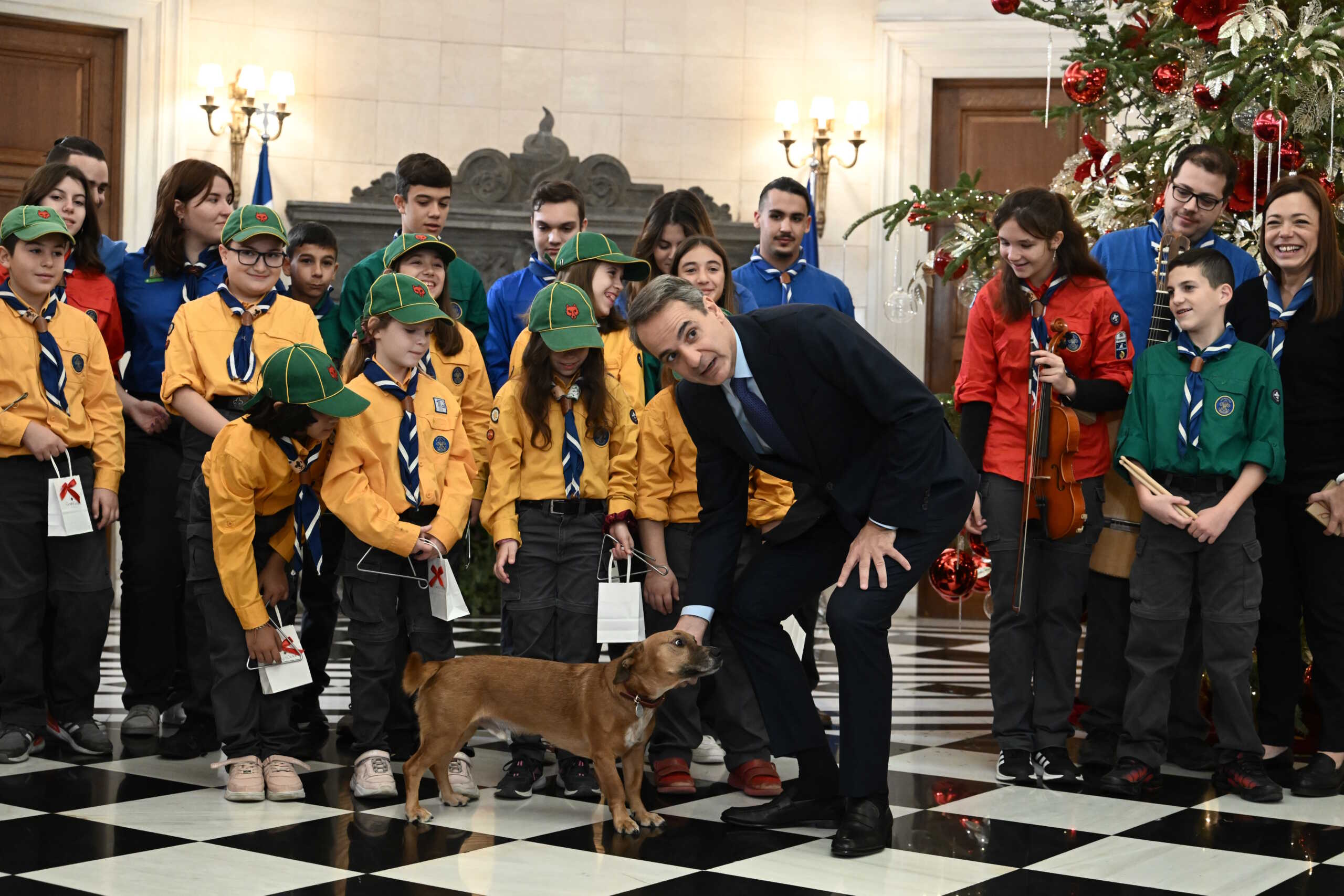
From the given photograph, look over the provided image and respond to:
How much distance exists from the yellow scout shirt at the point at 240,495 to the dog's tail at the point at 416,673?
0.40 metres

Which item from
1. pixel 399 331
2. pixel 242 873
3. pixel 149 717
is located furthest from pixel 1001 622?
pixel 149 717

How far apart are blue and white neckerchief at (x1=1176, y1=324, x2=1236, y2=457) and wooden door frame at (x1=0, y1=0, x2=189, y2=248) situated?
6.14 meters

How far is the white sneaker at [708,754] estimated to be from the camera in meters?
4.07

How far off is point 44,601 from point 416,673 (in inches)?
50.3

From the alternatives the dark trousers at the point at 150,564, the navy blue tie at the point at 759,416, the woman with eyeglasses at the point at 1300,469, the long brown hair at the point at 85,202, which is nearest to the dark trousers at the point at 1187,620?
the woman with eyeglasses at the point at 1300,469

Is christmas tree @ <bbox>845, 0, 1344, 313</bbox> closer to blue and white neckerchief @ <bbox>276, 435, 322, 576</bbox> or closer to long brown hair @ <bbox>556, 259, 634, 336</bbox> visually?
long brown hair @ <bbox>556, 259, 634, 336</bbox>

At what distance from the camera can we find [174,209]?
4.20 metres

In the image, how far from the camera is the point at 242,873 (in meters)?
2.72

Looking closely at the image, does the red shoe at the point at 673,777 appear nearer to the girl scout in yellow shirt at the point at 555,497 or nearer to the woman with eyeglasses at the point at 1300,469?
the girl scout in yellow shirt at the point at 555,497

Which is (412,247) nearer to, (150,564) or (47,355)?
(47,355)

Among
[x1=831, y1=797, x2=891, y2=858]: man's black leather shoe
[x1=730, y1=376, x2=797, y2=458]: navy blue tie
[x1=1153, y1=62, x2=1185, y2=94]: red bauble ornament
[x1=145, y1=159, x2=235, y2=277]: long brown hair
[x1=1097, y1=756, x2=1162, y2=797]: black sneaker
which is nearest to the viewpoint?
[x1=831, y1=797, x2=891, y2=858]: man's black leather shoe

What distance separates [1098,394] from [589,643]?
1.48 m

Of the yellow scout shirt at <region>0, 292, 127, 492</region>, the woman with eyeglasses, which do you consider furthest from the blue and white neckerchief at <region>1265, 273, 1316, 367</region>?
the yellow scout shirt at <region>0, 292, 127, 492</region>

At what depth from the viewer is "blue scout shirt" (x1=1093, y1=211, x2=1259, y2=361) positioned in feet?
13.5
